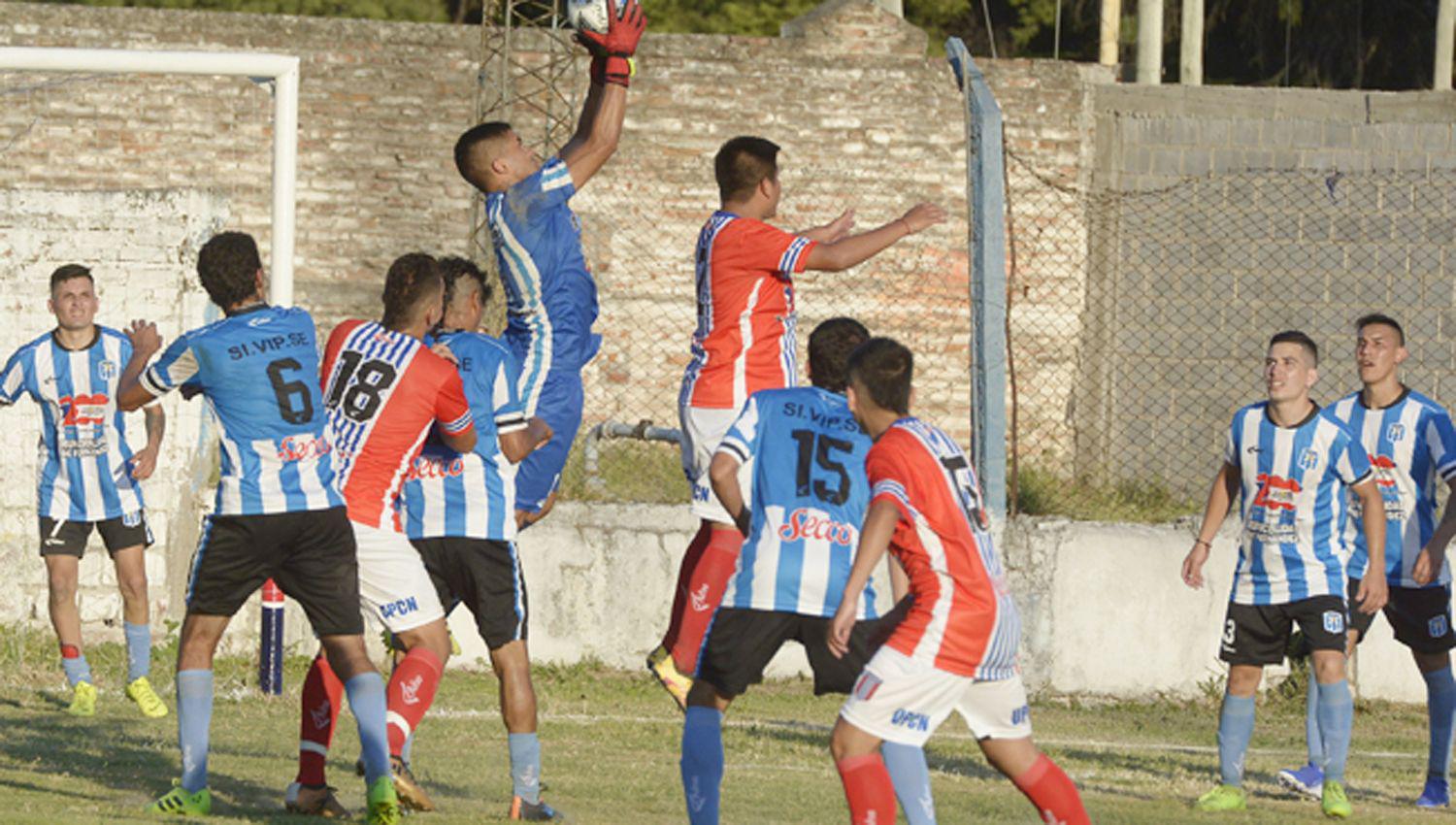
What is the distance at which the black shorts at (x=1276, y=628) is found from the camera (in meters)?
9.11

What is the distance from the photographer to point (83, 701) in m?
10.8

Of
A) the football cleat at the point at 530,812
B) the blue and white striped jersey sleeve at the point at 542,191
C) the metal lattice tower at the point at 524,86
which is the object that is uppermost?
the metal lattice tower at the point at 524,86

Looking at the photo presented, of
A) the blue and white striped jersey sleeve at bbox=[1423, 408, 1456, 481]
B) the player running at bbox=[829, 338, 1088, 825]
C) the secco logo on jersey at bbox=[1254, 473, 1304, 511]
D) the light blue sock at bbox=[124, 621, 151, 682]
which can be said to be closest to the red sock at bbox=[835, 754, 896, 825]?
the player running at bbox=[829, 338, 1088, 825]

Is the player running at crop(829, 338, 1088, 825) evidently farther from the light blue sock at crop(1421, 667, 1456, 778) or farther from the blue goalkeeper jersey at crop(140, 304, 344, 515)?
the light blue sock at crop(1421, 667, 1456, 778)

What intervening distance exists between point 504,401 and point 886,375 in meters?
2.00

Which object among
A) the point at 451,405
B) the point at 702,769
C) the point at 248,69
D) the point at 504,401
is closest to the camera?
the point at 702,769

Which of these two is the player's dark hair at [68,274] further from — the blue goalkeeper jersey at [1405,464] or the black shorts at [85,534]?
the blue goalkeeper jersey at [1405,464]

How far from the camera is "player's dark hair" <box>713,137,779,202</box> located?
799cm

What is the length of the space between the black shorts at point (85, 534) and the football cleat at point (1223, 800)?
585 centimetres

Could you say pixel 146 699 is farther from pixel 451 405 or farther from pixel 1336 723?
pixel 1336 723

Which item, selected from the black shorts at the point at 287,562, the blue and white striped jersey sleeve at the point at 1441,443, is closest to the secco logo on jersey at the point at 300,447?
the black shorts at the point at 287,562

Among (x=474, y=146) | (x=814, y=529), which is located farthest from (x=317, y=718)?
(x=474, y=146)

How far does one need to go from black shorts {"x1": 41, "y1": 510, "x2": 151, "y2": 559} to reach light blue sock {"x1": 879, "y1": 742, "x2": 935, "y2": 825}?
20.3ft

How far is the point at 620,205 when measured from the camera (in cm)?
1978
